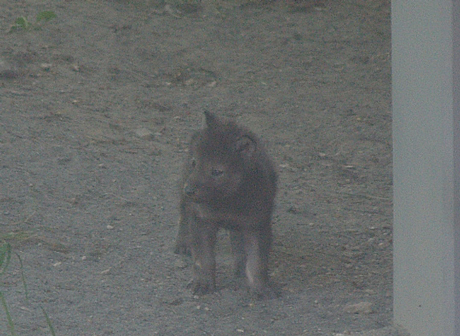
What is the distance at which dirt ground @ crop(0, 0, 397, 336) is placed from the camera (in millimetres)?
4867

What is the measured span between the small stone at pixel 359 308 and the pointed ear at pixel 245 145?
44.3 inches

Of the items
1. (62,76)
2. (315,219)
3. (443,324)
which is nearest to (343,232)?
(315,219)

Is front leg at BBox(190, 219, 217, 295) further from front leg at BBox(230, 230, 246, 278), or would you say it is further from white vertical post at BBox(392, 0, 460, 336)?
white vertical post at BBox(392, 0, 460, 336)

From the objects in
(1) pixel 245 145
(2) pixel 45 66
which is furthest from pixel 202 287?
(2) pixel 45 66

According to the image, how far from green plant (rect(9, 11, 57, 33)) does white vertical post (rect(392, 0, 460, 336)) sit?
611cm

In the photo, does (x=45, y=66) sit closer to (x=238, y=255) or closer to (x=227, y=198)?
(x=238, y=255)

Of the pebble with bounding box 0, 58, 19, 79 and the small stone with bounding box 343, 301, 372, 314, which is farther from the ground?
the pebble with bounding box 0, 58, 19, 79

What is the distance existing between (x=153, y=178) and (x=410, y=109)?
131 inches

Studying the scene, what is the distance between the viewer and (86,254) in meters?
5.52

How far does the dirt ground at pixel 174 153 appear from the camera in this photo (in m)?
4.87

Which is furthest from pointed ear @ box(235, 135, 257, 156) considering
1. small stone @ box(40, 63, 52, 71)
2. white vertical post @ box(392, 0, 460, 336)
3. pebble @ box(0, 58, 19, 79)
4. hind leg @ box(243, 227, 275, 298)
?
small stone @ box(40, 63, 52, 71)

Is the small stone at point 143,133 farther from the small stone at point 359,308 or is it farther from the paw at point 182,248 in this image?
the small stone at point 359,308

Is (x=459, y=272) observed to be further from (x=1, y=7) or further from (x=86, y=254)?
(x=1, y=7)

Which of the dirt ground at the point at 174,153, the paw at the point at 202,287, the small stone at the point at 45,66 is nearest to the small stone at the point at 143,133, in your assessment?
the dirt ground at the point at 174,153
